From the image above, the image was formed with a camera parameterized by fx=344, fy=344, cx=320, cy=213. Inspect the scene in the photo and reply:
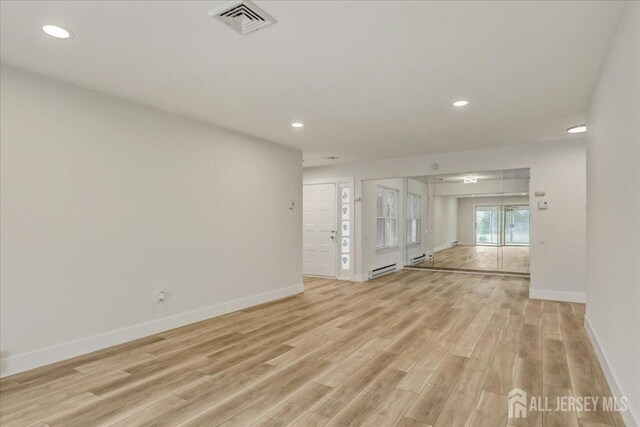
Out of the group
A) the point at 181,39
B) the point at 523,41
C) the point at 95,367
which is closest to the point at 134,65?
the point at 181,39

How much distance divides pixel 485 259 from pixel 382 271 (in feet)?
9.73

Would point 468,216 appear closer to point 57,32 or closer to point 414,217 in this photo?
point 414,217

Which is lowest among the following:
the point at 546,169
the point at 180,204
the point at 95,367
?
the point at 95,367

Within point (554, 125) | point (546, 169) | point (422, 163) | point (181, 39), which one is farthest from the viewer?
point (422, 163)

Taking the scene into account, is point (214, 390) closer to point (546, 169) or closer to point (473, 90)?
point (473, 90)

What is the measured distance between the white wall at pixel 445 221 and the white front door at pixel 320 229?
3234mm

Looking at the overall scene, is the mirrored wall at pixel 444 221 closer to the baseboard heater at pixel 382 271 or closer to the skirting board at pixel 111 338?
the baseboard heater at pixel 382 271

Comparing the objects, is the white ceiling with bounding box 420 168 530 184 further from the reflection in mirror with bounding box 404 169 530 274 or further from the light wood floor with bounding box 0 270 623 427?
the light wood floor with bounding box 0 270 623 427

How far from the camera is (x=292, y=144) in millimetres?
5820

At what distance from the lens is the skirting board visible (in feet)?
9.57

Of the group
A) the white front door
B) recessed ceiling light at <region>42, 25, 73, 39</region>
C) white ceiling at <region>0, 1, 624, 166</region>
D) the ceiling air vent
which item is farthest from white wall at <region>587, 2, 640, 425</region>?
the white front door

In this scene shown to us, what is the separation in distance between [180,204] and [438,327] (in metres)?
3.51

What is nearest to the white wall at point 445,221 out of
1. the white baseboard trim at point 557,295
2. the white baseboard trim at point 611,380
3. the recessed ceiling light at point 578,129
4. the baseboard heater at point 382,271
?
the baseboard heater at point 382,271

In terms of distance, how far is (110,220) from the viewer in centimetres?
357
